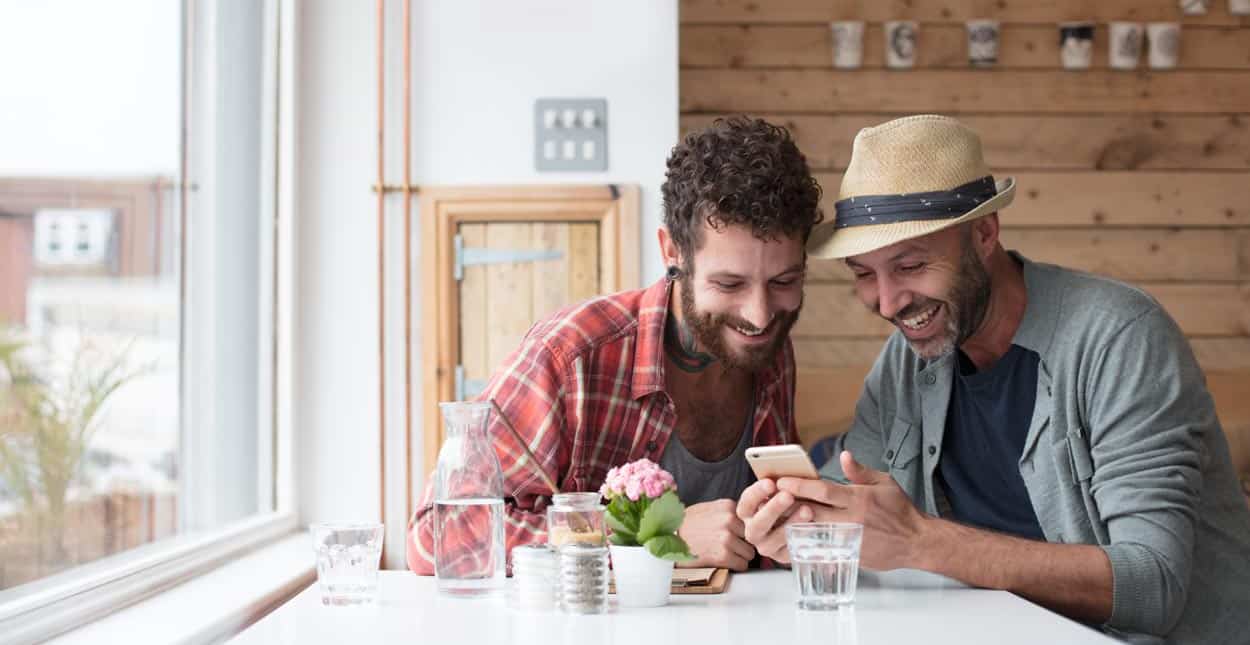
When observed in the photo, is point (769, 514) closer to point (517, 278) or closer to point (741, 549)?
point (741, 549)

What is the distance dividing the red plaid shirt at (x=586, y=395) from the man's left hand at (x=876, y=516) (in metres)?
0.40

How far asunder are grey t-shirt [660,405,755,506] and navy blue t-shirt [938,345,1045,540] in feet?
1.19

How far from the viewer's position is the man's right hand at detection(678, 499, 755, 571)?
5.51 feet

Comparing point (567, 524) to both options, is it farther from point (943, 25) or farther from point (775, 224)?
point (943, 25)

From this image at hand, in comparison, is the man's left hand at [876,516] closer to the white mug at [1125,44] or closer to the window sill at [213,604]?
the window sill at [213,604]

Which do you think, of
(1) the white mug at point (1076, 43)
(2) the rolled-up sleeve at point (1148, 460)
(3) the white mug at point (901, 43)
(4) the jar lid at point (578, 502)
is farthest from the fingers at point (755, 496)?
(1) the white mug at point (1076, 43)

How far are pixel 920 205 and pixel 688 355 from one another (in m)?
0.42

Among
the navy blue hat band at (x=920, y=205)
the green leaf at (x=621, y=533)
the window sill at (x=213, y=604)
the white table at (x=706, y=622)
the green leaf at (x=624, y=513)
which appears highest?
the navy blue hat band at (x=920, y=205)

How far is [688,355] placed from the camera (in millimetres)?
2041

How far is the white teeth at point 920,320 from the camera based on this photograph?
77.9 inches

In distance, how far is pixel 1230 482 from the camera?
6.22ft

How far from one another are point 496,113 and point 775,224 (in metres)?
1.40

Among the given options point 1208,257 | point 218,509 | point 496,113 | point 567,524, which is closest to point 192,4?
point 496,113


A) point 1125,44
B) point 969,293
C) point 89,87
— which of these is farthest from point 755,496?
point 1125,44
